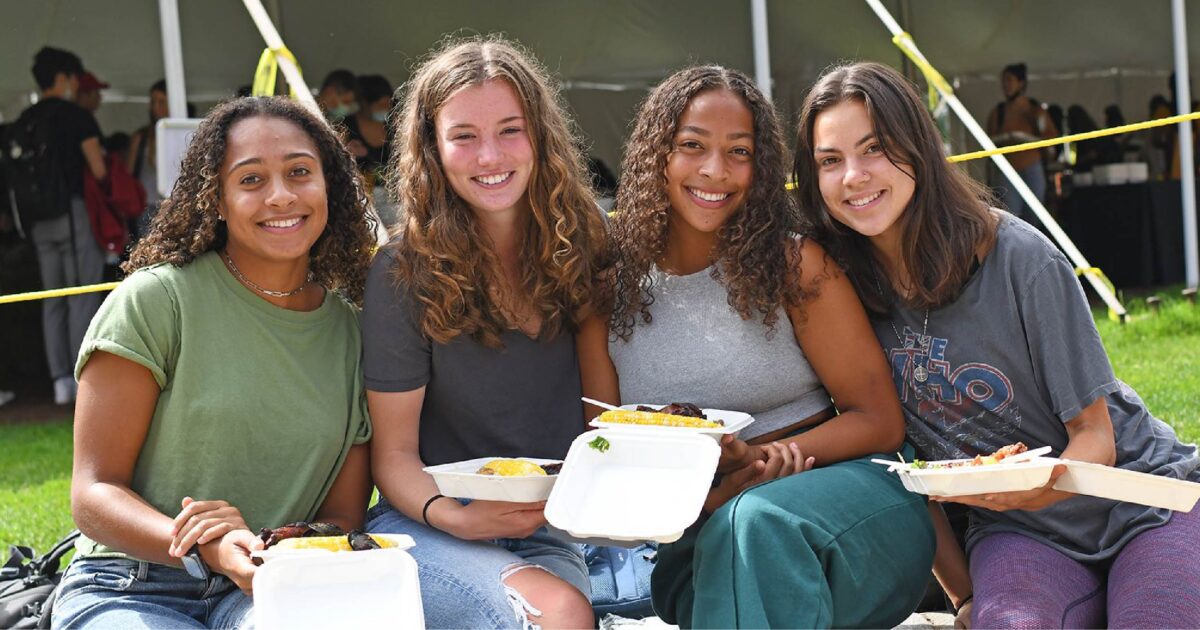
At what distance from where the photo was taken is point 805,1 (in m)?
11.6

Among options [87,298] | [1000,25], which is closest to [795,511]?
[87,298]

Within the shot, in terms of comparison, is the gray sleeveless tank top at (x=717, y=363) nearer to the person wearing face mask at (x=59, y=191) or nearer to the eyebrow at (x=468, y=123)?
the eyebrow at (x=468, y=123)

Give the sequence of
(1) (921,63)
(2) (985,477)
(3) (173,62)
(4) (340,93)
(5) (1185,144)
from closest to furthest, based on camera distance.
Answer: (2) (985,477) → (3) (173,62) → (1) (921,63) → (4) (340,93) → (5) (1185,144)

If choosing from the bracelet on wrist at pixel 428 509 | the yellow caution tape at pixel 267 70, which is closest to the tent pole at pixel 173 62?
the yellow caution tape at pixel 267 70

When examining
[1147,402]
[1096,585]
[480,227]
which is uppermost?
[480,227]

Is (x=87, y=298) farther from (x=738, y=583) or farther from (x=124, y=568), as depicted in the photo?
(x=738, y=583)

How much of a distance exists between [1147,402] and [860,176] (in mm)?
3741

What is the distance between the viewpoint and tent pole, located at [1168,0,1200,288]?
999 cm

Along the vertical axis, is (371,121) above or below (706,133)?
above

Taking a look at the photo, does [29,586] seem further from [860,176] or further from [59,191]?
[59,191]

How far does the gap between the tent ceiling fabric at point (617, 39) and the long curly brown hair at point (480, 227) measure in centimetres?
679

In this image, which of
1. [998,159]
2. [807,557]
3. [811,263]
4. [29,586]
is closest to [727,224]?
[811,263]

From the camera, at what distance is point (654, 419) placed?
2.94m

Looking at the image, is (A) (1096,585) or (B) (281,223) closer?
(A) (1096,585)
